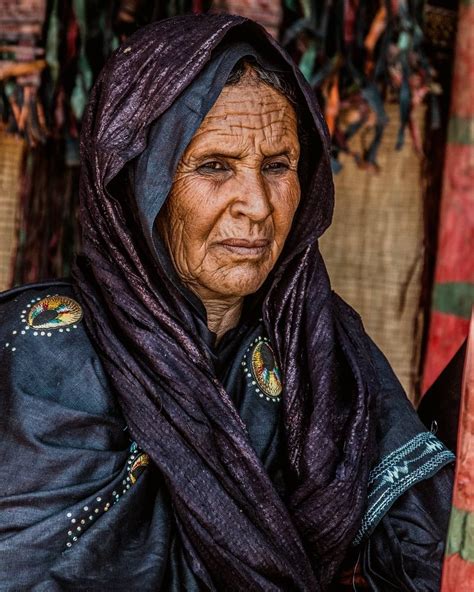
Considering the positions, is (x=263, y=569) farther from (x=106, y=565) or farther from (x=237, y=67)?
(x=237, y=67)

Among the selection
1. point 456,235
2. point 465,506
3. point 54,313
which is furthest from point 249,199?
point 456,235

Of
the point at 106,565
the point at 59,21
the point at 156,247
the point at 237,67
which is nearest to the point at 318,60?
the point at 59,21

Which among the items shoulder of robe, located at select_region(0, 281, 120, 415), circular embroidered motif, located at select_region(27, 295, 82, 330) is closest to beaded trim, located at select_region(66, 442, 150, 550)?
Answer: shoulder of robe, located at select_region(0, 281, 120, 415)

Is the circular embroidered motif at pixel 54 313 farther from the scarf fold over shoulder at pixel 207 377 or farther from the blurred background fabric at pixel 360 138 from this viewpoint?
the blurred background fabric at pixel 360 138

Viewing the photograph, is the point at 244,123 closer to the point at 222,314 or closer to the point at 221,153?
the point at 221,153

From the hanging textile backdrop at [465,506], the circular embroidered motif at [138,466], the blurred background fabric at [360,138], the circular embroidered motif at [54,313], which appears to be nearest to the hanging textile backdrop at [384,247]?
the blurred background fabric at [360,138]

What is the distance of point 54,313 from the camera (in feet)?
8.94

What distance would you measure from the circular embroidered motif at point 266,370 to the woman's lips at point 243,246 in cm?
25

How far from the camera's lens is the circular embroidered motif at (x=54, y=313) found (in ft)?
8.85

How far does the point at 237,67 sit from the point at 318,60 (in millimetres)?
1027

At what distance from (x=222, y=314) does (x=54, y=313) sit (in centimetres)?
38

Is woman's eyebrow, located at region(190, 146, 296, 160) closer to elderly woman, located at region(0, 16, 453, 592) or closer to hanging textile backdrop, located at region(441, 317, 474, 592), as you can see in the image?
elderly woman, located at region(0, 16, 453, 592)

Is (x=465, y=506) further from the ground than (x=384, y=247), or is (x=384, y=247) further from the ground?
(x=465, y=506)

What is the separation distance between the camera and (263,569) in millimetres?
2514
